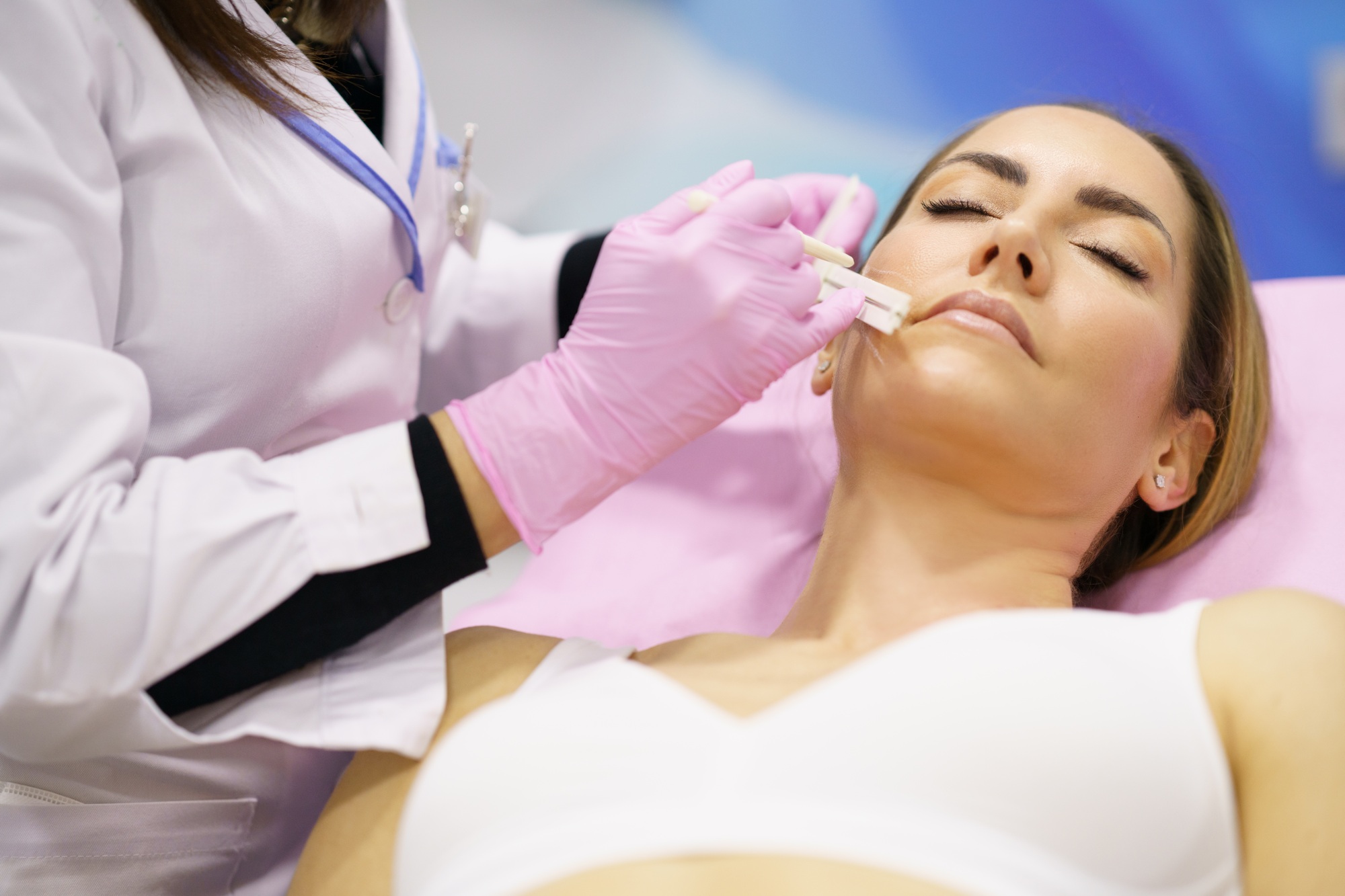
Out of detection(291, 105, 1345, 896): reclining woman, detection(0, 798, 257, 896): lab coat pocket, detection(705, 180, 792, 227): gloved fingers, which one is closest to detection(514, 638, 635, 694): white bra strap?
detection(291, 105, 1345, 896): reclining woman

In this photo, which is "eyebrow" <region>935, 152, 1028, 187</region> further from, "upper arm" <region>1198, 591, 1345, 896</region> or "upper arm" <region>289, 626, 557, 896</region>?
"upper arm" <region>289, 626, 557, 896</region>

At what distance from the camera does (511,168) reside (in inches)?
78.5

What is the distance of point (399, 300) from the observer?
3.85 feet

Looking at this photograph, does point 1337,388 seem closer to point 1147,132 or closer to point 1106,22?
point 1147,132

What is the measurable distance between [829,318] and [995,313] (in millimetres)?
154

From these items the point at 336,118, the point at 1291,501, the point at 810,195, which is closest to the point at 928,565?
the point at 1291,501

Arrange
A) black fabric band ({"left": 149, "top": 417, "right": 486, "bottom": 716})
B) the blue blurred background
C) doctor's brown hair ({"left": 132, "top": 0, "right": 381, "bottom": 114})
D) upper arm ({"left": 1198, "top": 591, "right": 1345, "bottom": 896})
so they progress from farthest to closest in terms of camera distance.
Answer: the blue blurred background < doctor's brown hair ({"left": 132, "top": 0, "right": 381, "bottom": 114}) < black fabric band ({"left": 149, "top": 417, "right": 486, "bottom": 716}) < upper arm ({"left": 1198, "top": 591, "right": 1345, "bottom": 896})

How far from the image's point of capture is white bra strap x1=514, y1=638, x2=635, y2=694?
96cm

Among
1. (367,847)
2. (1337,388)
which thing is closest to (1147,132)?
(1337,388)

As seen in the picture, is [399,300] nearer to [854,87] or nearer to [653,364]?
[653,364]

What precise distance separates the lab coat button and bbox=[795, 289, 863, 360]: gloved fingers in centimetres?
46

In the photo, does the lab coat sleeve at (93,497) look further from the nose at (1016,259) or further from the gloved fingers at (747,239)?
the nose at (1016,259)

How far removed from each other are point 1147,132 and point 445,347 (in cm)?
99

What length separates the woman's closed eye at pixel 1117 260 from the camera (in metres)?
1.04
